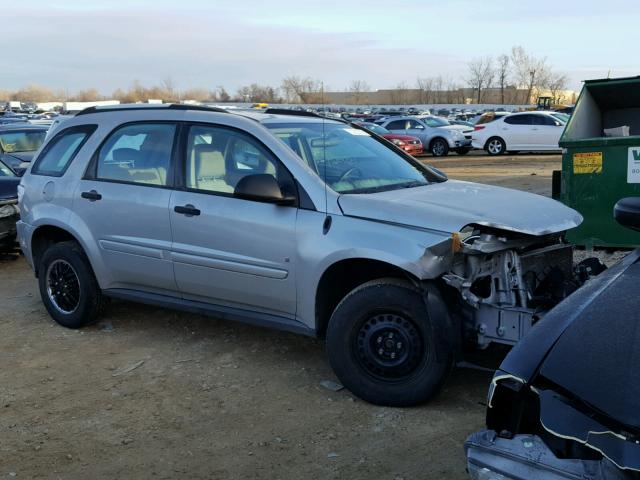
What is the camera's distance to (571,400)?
2.05 metres

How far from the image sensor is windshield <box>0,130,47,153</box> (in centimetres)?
1384

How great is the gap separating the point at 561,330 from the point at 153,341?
154 inches

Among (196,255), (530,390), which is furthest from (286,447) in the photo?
(530,390)

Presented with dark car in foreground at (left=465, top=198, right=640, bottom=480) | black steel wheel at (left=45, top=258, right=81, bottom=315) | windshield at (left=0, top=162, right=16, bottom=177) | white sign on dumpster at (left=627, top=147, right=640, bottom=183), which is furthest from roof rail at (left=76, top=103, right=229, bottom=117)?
white sign on dumpster at (left=627, top=147, right=640, bottom=183)

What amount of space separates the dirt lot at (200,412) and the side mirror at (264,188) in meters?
1.25

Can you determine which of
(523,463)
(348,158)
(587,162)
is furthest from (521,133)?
(523,463)

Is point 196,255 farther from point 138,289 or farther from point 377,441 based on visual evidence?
point 377,441

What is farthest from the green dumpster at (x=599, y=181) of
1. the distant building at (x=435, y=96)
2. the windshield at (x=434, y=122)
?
the distant building at (x=435, y=96)

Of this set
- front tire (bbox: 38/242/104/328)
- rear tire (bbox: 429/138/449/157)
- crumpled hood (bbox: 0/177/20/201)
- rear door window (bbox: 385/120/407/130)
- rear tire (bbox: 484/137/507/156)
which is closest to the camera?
front tire (bbox: 38/242/104/328)

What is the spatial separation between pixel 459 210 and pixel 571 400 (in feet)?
7.24

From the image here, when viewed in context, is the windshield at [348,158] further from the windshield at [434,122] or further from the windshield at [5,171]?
the windshield at [434,122]

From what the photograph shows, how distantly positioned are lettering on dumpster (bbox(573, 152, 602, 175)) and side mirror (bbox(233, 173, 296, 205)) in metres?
4.03

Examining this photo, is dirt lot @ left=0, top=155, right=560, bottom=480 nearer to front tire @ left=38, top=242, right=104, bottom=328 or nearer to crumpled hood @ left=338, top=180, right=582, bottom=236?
front tire @ left=38, top=242, right=104, bottom=328

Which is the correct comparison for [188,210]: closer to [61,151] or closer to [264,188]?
[264,188]
